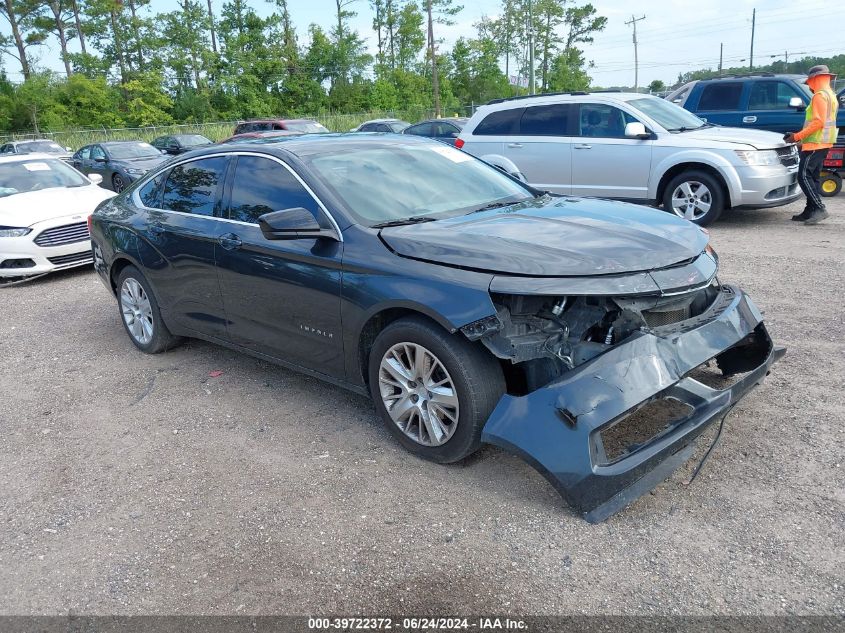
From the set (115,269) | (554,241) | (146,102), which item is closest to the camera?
(554,241)

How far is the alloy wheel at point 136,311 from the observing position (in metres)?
5.59

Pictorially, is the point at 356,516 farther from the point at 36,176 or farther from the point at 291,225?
the point at 36,176

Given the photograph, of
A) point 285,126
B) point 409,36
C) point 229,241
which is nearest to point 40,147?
point 285,126

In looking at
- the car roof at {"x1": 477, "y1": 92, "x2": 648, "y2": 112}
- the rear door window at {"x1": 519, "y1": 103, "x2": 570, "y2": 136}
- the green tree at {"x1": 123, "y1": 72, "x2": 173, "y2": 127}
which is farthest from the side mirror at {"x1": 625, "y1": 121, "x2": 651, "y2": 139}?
the green tree at {"x1": 123, "y1": 72, "x2": 173, "y2": 127}

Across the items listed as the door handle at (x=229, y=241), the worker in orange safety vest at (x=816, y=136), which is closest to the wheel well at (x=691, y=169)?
the worker in orange safety vest at (x=816, y=136)

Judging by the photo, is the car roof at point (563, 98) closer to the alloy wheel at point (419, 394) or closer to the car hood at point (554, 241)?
the car hood at point (554, 241)

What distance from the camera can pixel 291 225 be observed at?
12.3ft

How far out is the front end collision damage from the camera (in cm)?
296

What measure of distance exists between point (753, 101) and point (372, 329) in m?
11.6

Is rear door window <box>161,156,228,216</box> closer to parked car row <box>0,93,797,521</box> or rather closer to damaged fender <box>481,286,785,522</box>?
parked car row <box>0,93,797,521</box>

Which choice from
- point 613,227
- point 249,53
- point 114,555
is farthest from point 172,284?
point 249,53

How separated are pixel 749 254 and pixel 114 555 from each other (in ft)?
23.6

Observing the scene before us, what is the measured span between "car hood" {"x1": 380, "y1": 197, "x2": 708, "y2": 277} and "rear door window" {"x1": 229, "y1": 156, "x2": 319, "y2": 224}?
2.26 ft

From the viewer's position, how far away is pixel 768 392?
4.23m
